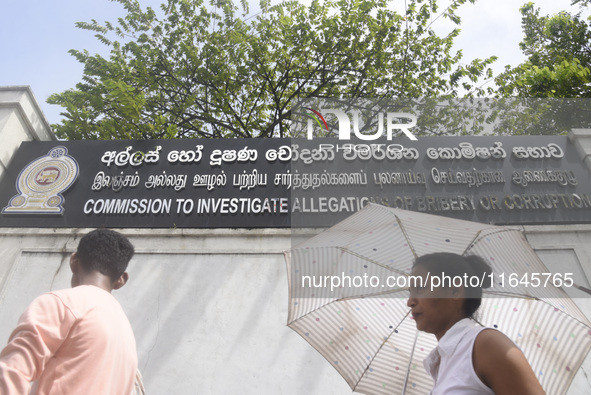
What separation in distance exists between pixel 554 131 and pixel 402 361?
1028 centimetres

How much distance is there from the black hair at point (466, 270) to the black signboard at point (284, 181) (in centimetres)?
369

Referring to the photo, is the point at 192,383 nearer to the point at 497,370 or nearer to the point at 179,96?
the point at 497,370

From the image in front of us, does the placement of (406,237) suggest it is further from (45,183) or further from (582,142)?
(45,183)

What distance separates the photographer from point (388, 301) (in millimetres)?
2406

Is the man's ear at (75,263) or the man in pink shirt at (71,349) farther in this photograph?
the man's ear at (75,263)

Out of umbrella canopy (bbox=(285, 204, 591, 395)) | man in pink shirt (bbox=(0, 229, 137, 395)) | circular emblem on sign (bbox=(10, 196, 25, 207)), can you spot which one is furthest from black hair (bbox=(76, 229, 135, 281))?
circular emblem on sign (bbox=(10, 196, 25, 207))

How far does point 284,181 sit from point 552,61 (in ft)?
35.2

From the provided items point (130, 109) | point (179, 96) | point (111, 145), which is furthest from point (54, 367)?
point (179, 96)

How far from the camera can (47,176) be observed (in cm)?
608

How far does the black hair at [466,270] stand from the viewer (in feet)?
5.62

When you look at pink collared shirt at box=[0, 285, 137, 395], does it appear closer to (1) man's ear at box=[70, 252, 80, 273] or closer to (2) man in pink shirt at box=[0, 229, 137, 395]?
(2) man in pink shirt at box=[0, 229, 137, 395]

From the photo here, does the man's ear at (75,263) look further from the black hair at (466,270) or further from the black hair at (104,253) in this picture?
the black hair at (466,270)

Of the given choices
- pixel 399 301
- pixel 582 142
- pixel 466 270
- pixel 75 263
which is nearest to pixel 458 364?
pixel 466 270

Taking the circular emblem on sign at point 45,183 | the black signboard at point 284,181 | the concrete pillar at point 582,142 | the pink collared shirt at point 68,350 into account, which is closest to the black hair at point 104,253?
the pink collared shirt at point 68,350
